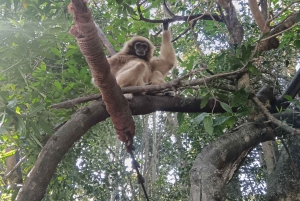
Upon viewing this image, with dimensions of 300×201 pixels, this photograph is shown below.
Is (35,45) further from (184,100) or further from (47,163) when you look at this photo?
(184,100)

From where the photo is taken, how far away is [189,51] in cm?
764

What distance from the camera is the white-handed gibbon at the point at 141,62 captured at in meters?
4.58

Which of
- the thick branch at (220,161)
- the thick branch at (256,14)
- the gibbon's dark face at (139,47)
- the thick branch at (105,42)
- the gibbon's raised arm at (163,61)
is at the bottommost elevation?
the thick branch at (220,161)

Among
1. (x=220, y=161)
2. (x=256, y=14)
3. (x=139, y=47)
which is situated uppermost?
(x=139, y=47)

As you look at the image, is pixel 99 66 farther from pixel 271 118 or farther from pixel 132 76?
pixel 132 76

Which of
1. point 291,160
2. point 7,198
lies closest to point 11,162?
point 7,198

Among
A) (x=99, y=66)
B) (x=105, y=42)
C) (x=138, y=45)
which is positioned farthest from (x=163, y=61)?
(x=99, y=66)

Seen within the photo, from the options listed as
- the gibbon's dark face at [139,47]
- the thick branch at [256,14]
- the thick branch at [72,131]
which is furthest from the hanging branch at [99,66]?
the gibbon's dark face at [139,47]

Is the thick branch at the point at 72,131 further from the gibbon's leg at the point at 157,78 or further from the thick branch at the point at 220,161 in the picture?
the gibbon's leg at the point at 157,78

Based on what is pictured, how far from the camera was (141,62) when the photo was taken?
4.70m

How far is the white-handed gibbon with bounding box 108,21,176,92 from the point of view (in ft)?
15.0

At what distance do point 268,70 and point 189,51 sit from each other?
382 centimetres

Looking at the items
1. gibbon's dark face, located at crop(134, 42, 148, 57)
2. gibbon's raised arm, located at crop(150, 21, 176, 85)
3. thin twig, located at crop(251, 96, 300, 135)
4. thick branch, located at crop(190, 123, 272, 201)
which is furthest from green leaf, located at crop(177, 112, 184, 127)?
gibbon's dark face, located at crop(134, 42, 148, 57)

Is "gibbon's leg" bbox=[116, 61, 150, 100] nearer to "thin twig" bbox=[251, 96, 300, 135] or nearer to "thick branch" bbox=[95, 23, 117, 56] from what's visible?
"thick branch" bbox=[95, 23, 117, 56]
